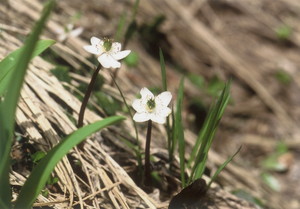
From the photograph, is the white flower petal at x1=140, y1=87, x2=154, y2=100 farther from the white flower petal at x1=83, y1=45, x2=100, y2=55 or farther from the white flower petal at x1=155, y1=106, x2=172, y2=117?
the white flower petal at x1=83, y1=45, x2=100, y2=55

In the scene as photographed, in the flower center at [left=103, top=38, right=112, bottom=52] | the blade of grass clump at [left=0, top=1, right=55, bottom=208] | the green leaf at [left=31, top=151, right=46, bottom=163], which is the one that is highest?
the flower center at [left=103, top=38, right=112, bottom=52]

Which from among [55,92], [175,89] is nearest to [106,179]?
[55,92]

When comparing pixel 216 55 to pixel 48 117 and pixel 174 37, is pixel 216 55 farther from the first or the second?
pixel 48 117

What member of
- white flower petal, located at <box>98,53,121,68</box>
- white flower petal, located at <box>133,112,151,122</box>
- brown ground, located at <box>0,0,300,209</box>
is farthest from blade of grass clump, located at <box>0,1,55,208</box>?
white flower petal, located at <box>133,112,151,122</box>

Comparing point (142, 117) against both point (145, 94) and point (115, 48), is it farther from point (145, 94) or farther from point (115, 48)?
point (115, 48)

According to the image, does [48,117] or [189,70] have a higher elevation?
[189,70]

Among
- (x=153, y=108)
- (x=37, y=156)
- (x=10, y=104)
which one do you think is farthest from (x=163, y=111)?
(x=10, y=104)
